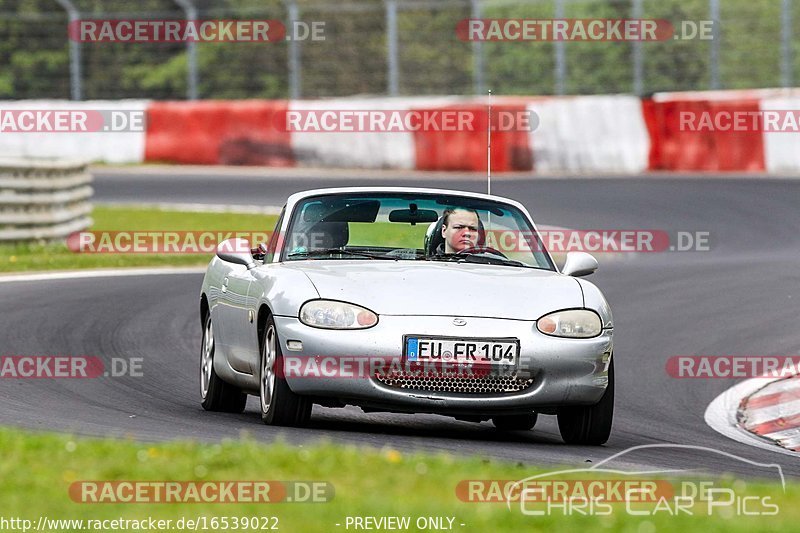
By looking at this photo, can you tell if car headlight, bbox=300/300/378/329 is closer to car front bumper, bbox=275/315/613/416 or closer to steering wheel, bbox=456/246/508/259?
car front bumper, bbox=275/315/613/416

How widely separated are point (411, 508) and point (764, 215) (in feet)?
58.9

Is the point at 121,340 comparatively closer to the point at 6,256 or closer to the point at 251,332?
the point at 251,332

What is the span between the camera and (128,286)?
53.0 feet

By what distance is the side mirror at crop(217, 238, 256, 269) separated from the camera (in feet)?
30.7

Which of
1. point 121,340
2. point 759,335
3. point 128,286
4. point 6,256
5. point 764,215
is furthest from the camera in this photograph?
point 764,215

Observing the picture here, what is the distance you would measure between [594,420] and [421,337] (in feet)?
3.55

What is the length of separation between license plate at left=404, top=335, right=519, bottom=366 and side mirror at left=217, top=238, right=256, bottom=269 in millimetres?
1519

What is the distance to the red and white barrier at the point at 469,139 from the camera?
2711cm

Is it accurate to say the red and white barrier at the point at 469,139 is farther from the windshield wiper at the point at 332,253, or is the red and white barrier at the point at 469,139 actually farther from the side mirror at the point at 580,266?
the side mirror at the point at 580,266

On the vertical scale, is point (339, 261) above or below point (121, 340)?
above

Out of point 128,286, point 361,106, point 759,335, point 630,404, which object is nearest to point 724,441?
point 630,404

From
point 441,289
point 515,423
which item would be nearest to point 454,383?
point 441,289

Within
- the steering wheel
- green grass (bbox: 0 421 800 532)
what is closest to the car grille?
the steering wheel

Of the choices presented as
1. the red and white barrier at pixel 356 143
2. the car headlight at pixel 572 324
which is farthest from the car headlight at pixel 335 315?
the red and white barrier at pixel 356 143
